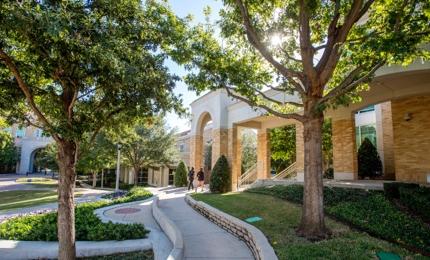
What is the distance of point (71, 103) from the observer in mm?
6160

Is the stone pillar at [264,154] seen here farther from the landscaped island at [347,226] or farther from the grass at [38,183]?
the grass at [38,183]

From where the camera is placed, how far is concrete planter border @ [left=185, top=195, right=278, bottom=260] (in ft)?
19.2

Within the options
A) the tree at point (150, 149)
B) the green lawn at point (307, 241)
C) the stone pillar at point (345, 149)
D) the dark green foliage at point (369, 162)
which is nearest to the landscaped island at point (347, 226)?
the green lawn at point (307, 241)

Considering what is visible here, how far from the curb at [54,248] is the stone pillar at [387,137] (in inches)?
613

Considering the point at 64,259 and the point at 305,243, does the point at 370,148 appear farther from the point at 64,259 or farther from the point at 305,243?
the point at 64,259

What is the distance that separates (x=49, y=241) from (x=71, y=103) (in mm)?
3947

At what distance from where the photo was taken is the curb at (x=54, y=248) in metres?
6.80

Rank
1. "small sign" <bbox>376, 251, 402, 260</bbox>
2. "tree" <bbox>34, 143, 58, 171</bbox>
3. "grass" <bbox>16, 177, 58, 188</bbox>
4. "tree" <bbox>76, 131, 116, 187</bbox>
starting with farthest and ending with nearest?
"grass" <bbox>16, 177, 58, 188</bbox>
"tree" <bbox>34, 143, 58, 171</bbox>
"tree" <bbox>76, 131, 116, 187</bbox>
"small sign" <bbox>376, 251, 402, 260</bbox>

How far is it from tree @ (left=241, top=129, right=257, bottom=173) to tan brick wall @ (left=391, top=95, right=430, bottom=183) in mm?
22289

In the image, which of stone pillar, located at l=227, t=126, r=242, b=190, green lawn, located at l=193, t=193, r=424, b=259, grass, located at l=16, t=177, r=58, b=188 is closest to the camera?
green lawn, located at l=193, t=193, r=424, b=259

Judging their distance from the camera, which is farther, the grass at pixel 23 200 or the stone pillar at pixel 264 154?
the stone pillar at pixel 264 154

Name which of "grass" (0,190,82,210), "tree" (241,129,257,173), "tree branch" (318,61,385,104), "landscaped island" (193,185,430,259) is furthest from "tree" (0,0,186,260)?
"tree" (241,129,257,173)

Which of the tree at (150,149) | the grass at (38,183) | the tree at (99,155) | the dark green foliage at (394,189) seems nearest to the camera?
the dark green foliage at (394,189)

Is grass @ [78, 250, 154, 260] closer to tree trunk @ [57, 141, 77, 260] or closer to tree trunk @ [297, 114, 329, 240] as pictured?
tree trunk @ [57, 141, 77, 260]
